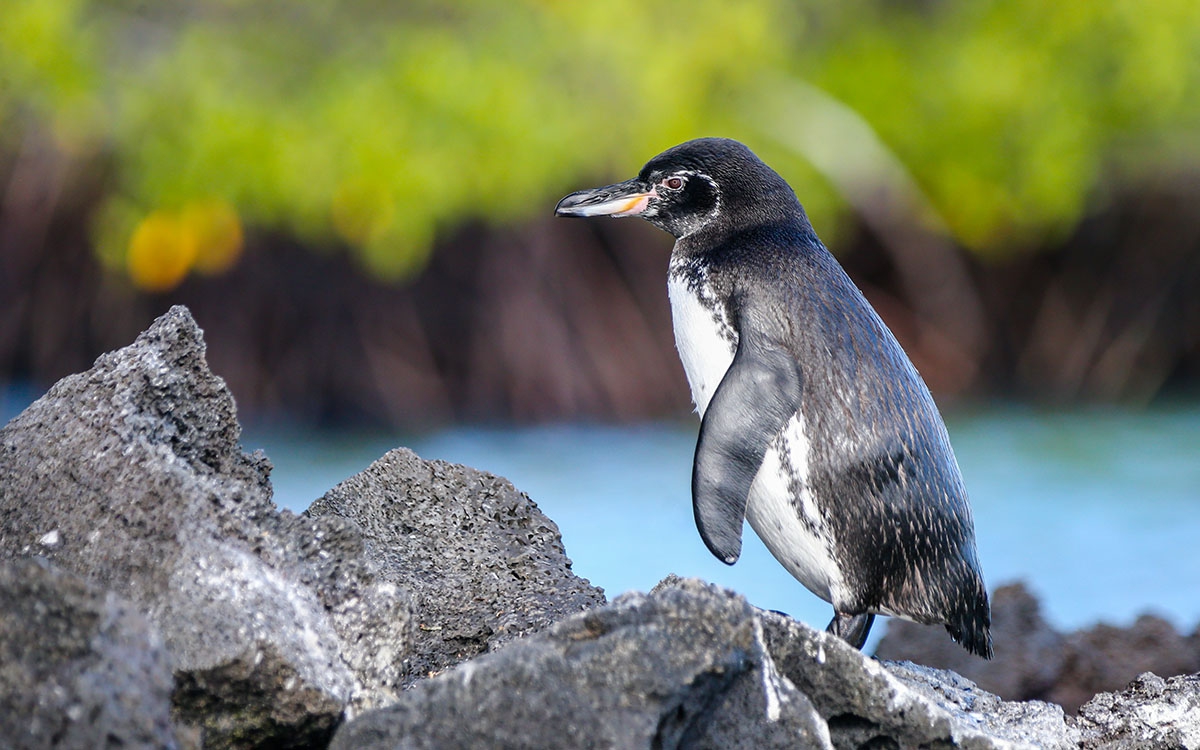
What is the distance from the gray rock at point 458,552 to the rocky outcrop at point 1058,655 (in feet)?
3.68

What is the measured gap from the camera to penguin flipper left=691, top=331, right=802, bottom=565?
194 cm

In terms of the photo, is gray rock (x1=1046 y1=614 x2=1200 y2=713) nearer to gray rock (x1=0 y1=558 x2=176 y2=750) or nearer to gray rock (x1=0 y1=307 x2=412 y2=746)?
gray rock (x1=0 y1=307 x2=412 y2=746)

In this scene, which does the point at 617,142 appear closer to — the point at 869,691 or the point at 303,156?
the point at 303,156

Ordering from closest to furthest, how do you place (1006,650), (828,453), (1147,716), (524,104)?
(1147,716) → (828,453) → (1006,650) → (524,104)

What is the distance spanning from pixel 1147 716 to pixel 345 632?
1.14 m

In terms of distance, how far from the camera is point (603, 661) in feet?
4.06

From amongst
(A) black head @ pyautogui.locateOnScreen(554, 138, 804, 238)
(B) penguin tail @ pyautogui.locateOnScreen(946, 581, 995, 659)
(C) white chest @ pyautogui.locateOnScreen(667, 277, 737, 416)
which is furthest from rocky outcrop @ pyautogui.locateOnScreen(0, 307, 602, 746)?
(A) black head @ pyautogui.locateOnScreen(554, 138, 804, 238)

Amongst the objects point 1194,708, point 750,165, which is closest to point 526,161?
point 750,165

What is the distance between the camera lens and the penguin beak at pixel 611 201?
2229 mm

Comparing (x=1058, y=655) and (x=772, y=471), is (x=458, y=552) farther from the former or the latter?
(x=1058, y=655)

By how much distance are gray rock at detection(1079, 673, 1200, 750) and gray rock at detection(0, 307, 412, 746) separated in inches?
39.8

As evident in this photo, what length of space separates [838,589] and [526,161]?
17.8ft

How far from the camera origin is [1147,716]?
177cm

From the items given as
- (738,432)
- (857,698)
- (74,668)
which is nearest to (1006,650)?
(738,432)
